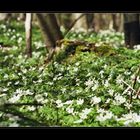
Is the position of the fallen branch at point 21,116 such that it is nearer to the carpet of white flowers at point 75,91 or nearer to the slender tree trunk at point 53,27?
the carpet of white flowers at point 75,91

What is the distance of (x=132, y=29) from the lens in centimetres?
748

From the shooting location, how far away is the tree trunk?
289 inches

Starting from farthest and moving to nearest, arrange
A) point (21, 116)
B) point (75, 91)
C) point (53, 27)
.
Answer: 1. point (53, 27)
2. point (75, 91)
3. point (21, 116)

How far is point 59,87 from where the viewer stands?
5.87 m

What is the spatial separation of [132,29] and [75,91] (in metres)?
2.11

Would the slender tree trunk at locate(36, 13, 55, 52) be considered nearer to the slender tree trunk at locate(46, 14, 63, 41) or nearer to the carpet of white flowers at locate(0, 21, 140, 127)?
the slender tree trunk at locate(46, 14, 63, 41)

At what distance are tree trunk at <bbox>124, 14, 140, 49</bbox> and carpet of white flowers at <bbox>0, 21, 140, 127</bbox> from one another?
0.63 metres

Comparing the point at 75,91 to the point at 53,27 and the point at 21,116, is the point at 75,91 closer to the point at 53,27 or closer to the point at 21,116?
the point at 21,116

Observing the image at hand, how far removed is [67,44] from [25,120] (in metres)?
1.60

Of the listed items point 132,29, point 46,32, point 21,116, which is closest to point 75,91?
point 21,116

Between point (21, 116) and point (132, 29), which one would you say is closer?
point (21, 116)

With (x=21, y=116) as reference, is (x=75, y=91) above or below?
above

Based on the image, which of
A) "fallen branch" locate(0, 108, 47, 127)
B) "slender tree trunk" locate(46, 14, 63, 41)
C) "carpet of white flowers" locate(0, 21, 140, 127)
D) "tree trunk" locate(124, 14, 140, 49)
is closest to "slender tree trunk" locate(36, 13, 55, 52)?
"slender tree trunk" locate(46, 14, 63, 41)
